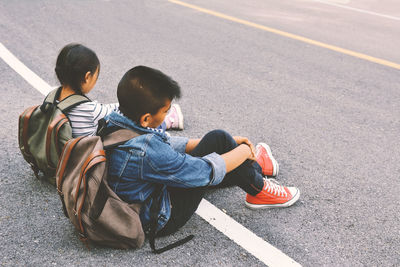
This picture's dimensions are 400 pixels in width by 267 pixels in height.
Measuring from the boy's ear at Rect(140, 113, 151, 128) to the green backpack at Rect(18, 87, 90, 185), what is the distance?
633 mm

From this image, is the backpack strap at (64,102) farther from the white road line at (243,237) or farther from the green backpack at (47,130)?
the white road line at (243,237)

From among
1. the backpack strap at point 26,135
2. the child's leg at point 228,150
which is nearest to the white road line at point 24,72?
the backpack strap at point 26,135

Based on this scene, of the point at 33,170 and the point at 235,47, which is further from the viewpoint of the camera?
the point at 235,47

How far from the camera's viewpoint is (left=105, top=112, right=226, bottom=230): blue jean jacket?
221 cm

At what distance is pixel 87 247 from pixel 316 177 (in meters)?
1.87

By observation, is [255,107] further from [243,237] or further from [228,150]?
[243,237]

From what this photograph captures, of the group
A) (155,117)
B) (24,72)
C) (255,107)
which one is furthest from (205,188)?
(24,72)

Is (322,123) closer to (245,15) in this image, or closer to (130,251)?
(130,251)

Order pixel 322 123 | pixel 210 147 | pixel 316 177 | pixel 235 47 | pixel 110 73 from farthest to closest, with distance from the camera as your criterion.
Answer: pixel 235 47, pixel 110 73, pixel 322 123, pixel 316 177, pixel 210 147

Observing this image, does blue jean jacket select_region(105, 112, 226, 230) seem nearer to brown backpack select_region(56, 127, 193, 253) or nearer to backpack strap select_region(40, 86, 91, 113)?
A: brown backpack select_region(56, 127, 193, 253)

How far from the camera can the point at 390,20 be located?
27.1ft

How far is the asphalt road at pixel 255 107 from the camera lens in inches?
104

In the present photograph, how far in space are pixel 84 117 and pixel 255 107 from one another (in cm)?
227

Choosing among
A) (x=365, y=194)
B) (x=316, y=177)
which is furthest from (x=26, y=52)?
(x=365, y=194)
